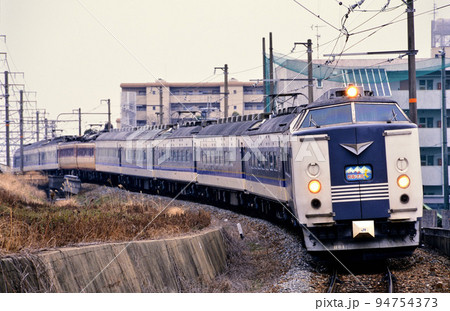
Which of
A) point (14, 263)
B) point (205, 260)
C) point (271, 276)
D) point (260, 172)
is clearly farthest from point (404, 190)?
point (260, 172)

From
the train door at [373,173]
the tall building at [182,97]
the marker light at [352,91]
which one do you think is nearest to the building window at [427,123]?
the marker light at [352,91]

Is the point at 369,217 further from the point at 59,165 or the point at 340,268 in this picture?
the point at 59,165

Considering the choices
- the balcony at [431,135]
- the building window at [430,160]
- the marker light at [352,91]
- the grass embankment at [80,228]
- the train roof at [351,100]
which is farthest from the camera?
the building window at [430,160]

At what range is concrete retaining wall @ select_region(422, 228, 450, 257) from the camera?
730 inches

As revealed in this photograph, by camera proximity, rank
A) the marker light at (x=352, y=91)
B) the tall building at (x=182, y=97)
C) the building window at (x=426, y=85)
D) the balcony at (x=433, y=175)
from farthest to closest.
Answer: the tall building at (x=182, y=97) → the building window at (x=426, y=85) → the balcony at (x=433, y=175) → the marker light at (x=352, y=91)

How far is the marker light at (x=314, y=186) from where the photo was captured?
14359 mm

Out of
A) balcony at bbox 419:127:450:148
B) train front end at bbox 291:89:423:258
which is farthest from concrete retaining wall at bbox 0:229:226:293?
balcony at bbox 419:127:450:148

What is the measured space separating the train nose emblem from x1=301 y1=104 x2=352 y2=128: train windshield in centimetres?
70

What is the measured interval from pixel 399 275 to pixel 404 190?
172cm

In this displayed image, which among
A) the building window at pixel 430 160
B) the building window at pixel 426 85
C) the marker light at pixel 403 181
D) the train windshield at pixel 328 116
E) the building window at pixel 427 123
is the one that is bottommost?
the marker light at pixel 403 181

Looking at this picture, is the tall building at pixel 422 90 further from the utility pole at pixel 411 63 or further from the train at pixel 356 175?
the train at pixel 356 175

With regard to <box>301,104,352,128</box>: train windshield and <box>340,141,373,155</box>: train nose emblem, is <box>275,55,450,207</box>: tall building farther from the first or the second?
<box>340,141,373,155</box>: train nose emblem

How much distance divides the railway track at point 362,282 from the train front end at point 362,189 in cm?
47

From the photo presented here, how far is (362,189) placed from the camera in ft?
46.9
